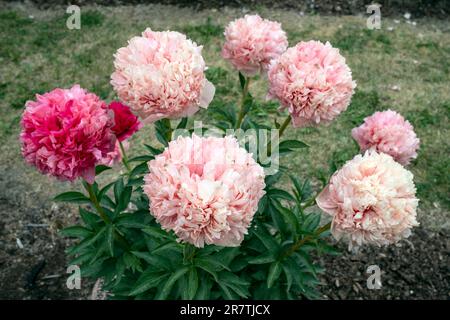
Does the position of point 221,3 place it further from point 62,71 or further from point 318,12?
point 62,71

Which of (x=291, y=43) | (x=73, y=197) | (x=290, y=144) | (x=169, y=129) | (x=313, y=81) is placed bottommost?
(x=291, y=43)

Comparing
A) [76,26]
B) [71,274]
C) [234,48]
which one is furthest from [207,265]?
[76,26]

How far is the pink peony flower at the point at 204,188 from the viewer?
1.49 meters

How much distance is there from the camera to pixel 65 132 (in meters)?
1.67

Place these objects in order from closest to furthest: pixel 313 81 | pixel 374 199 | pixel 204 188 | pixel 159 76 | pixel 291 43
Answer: pixel 204 188
pixel 374 199
pixel 159 76
pixel 313 81
pixel 291 43

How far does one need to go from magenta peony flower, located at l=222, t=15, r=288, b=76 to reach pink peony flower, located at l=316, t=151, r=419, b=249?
0.72m

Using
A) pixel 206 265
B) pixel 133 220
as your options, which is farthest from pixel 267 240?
pixel 133 220

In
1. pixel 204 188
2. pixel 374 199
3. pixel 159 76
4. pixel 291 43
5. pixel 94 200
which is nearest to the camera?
pixel 204 188

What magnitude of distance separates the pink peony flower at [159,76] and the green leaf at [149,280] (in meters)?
0.66

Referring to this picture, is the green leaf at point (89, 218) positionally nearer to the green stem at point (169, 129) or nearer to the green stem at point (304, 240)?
the green stem at point (169, 129)

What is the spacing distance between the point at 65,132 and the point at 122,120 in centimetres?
32

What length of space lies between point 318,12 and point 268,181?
15.2 ft

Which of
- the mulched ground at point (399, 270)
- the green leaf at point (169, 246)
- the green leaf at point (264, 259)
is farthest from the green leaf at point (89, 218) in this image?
the mulched ground at point (399, 270)

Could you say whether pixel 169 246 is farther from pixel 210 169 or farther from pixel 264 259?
pixel 210 169
